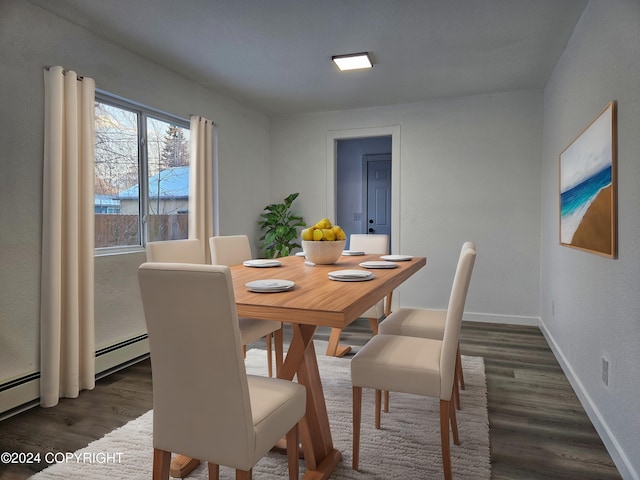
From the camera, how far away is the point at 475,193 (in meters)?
4.61

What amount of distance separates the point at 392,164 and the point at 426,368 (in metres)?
3.54

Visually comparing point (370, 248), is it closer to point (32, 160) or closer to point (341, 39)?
point (341, 39)

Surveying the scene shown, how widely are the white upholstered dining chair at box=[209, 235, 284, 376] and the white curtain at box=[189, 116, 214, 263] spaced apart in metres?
0.92

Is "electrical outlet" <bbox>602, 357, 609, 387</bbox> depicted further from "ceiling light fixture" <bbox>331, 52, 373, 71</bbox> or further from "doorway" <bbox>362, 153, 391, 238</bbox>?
"doorway" <bbox>362, 153, 391, 238</bbox>

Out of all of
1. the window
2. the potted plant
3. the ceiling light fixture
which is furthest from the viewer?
the potted plant

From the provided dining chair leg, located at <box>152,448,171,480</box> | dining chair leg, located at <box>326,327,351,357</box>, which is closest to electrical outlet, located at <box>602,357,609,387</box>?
dining chair leg, located at <box>326,327,351,357</box>

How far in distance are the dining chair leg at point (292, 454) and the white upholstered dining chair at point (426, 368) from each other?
44cm

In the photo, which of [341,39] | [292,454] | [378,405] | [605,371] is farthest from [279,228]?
[292,454]

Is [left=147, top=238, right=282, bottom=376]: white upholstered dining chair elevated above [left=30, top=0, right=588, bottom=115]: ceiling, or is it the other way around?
[left=30, top=0, right=588, bottom=115]: ceiling

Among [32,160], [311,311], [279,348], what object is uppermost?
[32,160]

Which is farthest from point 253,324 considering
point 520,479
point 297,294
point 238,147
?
point 238,147

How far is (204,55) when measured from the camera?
3.36m

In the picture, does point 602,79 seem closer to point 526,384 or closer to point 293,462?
point 526,384

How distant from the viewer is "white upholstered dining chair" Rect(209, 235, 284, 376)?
2.43 m
